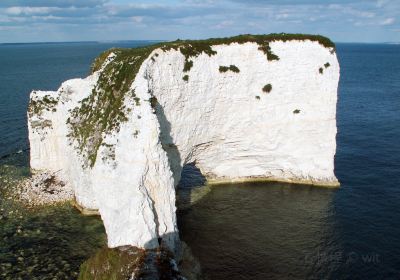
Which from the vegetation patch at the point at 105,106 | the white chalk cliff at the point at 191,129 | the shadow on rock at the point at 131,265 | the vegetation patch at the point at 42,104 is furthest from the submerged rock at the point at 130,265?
the vegetation patch at the point at 42,104

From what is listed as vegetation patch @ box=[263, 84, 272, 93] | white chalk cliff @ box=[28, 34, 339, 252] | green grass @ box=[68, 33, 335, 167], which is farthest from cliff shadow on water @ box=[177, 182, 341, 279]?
green grass @ box=[68, 33, 335, 167]

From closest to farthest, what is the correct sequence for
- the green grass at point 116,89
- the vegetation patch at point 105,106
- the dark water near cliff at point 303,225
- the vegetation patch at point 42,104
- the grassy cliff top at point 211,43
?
the dark water near cliff at point 303,225 < the vegetation patch at point 105,106 < the green grass at point 116,89 < the grassy cliff top at point 211,43 < the vegetation patch at point 42,104

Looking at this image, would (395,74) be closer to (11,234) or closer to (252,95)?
(252,95)

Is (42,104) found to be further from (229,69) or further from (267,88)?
(267,88)

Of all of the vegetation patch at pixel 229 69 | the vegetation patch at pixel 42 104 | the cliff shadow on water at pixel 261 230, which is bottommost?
the cliff shadow on water at pixel 261 230

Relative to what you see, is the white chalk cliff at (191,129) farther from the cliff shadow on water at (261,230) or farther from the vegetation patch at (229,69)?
the cliff shadow on water at (261,230)
